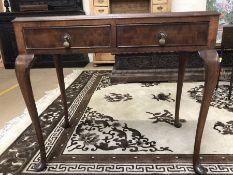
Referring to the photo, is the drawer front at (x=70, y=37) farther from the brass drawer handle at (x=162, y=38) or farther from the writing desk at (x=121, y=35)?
the brass drawer handle at (x=162, y=38)

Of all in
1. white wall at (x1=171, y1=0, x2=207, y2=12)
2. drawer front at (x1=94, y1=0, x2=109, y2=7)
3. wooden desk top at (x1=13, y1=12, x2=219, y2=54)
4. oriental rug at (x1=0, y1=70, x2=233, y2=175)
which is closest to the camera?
wooden desk top at (x1=13, y1=12, x2=219, y2=54)

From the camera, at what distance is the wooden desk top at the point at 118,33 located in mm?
1200

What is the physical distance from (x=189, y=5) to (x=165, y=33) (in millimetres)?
3519

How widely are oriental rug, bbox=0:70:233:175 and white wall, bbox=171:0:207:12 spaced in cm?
216

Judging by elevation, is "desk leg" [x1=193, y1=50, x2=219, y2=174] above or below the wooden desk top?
below

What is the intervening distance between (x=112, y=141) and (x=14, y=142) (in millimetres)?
752

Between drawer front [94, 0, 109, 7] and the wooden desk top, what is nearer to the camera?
the wooden desk top

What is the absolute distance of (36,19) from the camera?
1.23m

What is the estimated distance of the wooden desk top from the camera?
1200mm

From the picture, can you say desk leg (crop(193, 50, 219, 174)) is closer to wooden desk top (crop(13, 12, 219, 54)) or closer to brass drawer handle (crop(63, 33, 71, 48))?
wooden desk top (crop(13, 12, 219, 54))

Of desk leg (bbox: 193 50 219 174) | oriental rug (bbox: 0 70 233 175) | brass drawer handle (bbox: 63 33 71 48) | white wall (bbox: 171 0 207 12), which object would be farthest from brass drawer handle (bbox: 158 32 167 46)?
white wall (bbox: 171 0 207 12)

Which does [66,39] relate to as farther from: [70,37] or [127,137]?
[127,137]

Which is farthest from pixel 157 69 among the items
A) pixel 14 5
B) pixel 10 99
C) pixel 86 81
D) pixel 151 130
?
pixel 14 5

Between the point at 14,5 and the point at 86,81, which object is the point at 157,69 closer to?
the point at 86,81
